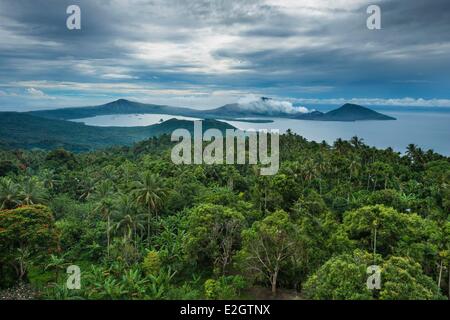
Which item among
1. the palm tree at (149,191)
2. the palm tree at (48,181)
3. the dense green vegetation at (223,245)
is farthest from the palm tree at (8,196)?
the palm tree at (48,181)

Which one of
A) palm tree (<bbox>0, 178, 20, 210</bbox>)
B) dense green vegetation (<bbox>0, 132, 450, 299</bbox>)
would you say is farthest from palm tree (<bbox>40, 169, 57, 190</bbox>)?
palm tree (<bbox>0, 178, 20, 210</bbox>)

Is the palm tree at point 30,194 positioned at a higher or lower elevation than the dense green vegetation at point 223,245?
higher

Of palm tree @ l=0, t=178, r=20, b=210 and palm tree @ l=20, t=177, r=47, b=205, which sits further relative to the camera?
palm tree @ l=20, t=177, r=47, b=205

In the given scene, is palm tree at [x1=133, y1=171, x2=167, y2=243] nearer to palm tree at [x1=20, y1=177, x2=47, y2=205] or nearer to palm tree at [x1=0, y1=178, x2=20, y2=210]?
palm tree at [x1=20, y1=177, x2=47, y2=205]

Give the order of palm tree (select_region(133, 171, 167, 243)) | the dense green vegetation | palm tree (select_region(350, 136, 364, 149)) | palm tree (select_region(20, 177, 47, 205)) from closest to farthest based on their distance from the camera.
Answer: the dense green vegetation → palm tree (select_region(133, 171, 167, 243)) → palm tree (select_region(20, 177, 47, 205)) → palm tree (select_region(350, 136, 364, 149))

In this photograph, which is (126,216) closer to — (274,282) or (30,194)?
(30,194)

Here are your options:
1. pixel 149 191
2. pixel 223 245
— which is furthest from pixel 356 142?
pixel 223 245

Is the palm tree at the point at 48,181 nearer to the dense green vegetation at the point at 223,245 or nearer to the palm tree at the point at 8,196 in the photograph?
the dense green vegetation at the point at 223,245
